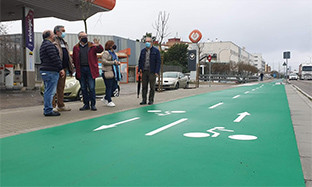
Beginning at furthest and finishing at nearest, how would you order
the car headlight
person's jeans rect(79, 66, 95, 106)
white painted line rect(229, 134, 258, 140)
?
the car headlight → person's jeans rect(79, 66, 95, 106) → white painted line rect(229, 134, 258, 140)

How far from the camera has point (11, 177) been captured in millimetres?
2828

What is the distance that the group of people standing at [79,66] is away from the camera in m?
6.49

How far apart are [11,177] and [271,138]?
148 inches

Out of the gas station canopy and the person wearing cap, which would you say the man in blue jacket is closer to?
the person wearing cap

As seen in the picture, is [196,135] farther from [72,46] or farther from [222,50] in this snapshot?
[222,50]

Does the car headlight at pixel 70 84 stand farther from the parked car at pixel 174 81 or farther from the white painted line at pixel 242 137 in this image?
the parked car at pixel 174 81

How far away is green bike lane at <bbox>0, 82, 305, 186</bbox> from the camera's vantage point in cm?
278

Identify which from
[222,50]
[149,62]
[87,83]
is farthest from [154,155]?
[222,50]

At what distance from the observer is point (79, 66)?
7566 millimetres

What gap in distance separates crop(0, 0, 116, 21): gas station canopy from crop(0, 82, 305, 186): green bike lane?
1201 centimetres

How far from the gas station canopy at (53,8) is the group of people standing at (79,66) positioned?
26.0 ft

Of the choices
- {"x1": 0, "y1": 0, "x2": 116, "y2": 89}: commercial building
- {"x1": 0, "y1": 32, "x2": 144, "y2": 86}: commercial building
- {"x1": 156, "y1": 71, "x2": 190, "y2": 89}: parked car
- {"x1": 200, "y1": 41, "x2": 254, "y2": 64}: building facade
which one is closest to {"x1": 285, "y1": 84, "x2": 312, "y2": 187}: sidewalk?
{"x1": 156, "y1": 71, "x2": 190, "y2": 89}: parked car

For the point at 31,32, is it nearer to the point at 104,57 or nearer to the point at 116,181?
the point at 104,57

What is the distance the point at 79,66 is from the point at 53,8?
1234 centimetres
